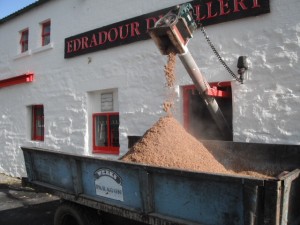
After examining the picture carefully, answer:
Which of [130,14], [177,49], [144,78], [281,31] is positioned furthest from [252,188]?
[130,14]

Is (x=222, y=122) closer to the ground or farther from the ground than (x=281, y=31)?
closer to the ground

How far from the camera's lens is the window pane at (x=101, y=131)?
28.6 feet

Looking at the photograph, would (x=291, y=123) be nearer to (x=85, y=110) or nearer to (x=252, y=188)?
(x=252, y=188)

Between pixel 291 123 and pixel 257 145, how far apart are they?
4.30 ft

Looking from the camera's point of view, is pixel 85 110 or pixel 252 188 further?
pixel 85 110

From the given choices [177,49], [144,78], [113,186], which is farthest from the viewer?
[144,78]

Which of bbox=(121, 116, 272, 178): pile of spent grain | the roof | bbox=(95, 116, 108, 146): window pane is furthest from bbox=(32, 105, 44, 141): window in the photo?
bbox=(121, 116, 272, 178): pile of spent grain

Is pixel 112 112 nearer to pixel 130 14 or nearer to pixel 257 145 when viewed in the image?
pixel 130 14

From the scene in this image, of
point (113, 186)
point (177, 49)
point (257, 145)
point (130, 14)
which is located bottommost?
point (113, 186)

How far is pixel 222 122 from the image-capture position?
5926 millimetres

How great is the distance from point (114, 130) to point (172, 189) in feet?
17.6

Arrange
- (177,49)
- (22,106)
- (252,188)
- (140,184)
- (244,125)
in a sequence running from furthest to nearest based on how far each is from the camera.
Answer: (22,106) → (244,125) → (177,49) → (140,184) → (252,188)

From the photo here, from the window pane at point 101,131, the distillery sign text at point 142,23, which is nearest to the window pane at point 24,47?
the distillery sign text at point 142,23

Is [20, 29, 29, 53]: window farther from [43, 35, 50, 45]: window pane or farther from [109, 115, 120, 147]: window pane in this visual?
[109, 115, 120, 147]: window pane
